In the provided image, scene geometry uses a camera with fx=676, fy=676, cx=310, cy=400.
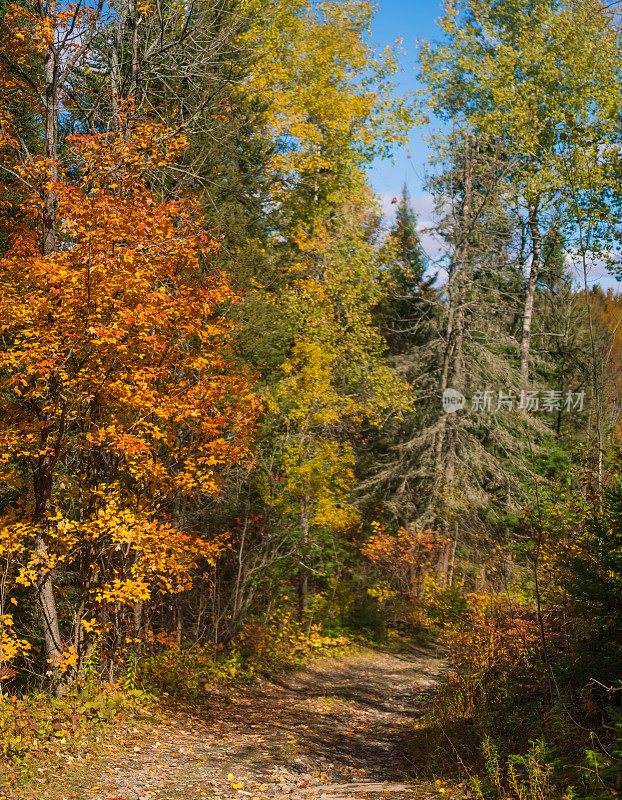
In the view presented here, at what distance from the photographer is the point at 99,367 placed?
6.98m

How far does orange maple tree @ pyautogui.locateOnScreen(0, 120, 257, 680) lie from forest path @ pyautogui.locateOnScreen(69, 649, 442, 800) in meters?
1.39

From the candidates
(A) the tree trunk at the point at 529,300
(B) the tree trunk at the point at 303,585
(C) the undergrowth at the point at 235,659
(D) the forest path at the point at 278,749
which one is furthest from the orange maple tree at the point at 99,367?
(A) the tree trunk at the point at 529,300

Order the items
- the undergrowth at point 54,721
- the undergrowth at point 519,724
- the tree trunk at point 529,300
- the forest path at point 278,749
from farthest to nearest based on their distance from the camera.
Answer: the tree trunk at point 529,300
the forest path at point 278,749
the undergrowth at point 54,721
the undergrowth at point 519,724

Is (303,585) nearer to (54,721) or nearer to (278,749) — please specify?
(278,749)

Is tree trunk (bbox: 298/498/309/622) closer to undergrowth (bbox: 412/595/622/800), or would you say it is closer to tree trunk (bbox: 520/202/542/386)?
undergrowth (bbox: 412/595/622/800)

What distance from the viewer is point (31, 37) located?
284 inches

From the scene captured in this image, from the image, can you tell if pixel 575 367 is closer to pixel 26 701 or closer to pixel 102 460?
pixel 102 460

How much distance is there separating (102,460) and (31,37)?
473 cm

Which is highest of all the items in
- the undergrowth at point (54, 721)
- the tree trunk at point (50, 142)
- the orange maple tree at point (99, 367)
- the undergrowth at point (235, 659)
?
the tree trunk at point (50, 142)

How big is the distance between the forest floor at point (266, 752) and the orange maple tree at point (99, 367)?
1288mm

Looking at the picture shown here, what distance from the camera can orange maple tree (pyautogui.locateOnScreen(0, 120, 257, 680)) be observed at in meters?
6.42

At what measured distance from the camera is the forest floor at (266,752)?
5.63 m

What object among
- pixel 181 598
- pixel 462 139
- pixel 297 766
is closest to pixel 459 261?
pixel 462 139

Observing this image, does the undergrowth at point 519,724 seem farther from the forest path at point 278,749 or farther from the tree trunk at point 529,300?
the tree trunk at point 529,300
